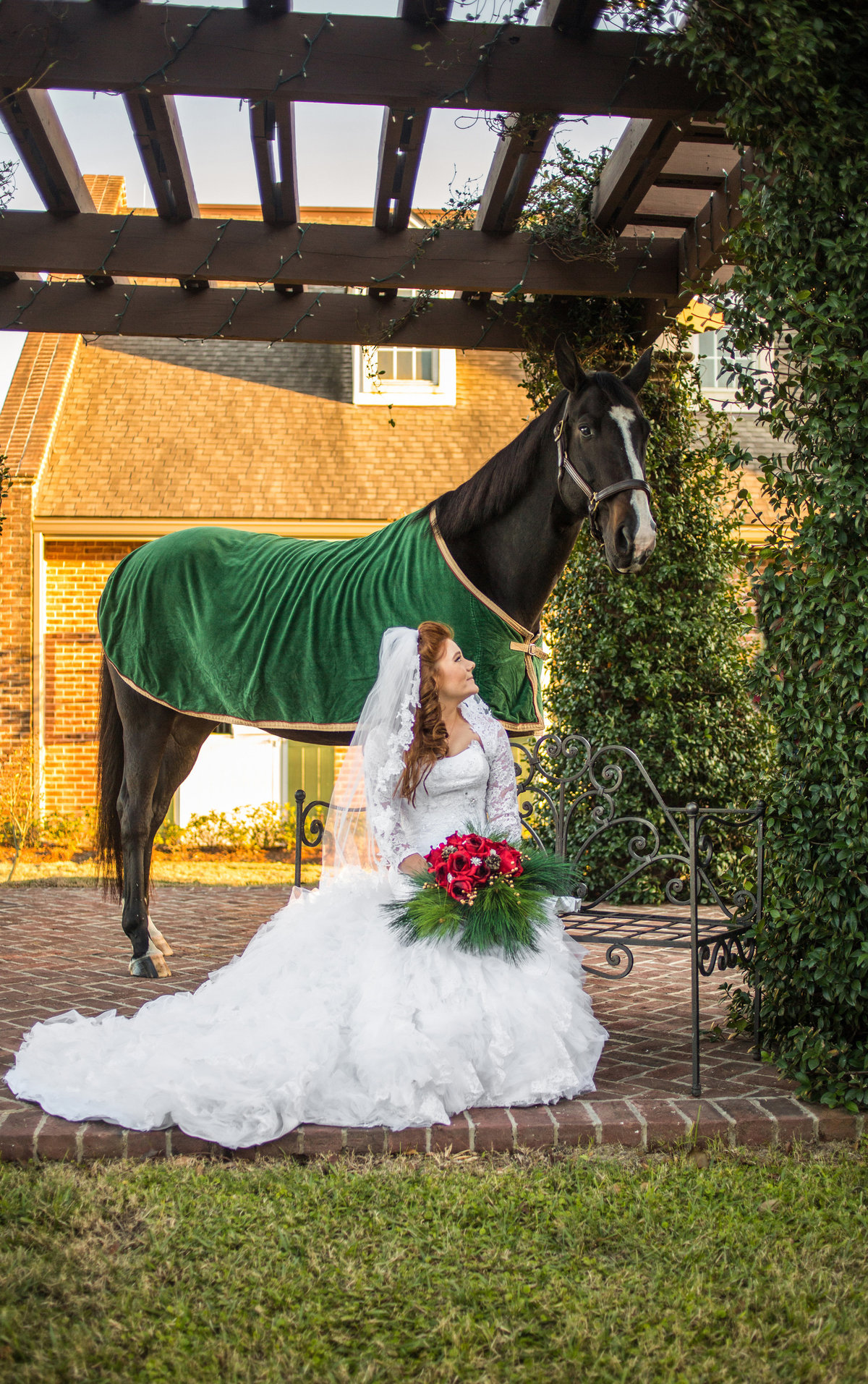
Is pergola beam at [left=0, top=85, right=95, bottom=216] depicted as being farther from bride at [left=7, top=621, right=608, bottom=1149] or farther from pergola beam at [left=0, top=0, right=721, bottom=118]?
bride at [left=7, top=621, right=608, bottom=1149]

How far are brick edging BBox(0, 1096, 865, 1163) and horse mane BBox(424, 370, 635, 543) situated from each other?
263 centimetres

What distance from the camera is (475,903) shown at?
143 inches

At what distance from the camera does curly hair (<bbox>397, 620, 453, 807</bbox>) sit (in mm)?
3936

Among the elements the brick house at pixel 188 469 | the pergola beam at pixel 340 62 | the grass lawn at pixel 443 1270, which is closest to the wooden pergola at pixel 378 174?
the pergola beam at pixel 340 62

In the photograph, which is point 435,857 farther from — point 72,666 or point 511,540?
point 72,666

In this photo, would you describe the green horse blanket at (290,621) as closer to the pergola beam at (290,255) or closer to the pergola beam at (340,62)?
the pergola beam at (290,255)

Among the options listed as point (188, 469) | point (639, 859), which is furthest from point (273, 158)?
point (188, 469)

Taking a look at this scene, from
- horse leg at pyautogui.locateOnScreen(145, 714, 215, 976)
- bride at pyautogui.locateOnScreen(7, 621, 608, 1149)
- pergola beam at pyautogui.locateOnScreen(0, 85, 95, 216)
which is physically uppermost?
pergola beam at pyautogui.locateOnScreen(0, 85, 95, 216)

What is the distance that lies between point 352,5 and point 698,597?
441cm

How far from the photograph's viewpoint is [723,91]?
390cm

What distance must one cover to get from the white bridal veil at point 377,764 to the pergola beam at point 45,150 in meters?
3.16

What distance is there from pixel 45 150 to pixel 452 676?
3555 millimetres

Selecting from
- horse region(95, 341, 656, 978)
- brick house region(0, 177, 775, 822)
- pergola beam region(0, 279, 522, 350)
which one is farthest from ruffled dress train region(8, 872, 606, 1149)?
brick house region(0, 177, 775, 822)

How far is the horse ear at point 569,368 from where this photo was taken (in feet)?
14.3
